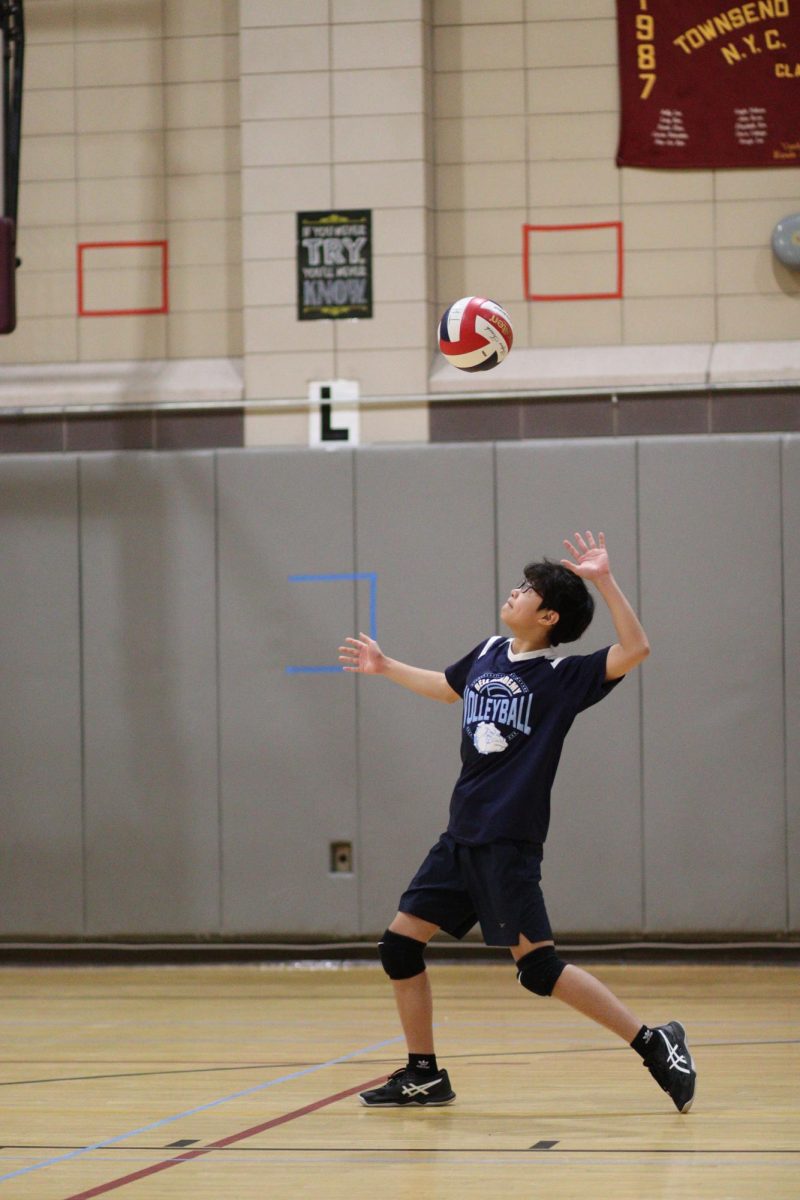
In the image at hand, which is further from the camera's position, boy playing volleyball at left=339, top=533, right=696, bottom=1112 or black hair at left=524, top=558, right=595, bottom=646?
black hair at left=524, top=558, right=595, bottom=646

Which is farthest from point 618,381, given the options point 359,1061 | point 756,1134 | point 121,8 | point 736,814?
point 756,1134

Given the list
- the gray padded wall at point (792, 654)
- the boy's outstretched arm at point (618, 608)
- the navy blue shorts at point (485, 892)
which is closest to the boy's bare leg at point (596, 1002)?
the navy blue shorts at point (485, 892)

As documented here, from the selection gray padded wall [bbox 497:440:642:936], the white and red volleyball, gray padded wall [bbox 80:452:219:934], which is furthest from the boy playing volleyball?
gray padded wall [bbox 80:452:219:934]

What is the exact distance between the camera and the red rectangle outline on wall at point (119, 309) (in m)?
9.10

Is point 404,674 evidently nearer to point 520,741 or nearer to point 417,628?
point 520,741

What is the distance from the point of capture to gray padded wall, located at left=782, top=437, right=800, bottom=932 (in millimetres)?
8273

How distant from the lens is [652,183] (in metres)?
8.76

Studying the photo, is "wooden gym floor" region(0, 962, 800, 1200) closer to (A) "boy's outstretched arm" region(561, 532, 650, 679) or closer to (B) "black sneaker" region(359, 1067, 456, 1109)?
(B) "black sneaker" region(359, 1067, 456, 1109)

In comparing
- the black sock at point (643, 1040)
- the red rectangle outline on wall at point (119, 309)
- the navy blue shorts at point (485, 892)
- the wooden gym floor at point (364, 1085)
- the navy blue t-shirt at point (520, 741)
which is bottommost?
the wooden gym floor at point (364, 1085)

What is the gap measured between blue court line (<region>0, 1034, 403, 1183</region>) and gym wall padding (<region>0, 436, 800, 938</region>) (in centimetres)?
237

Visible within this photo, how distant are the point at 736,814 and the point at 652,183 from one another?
11.3 feet

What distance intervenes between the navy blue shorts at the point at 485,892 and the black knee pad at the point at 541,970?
44 mm

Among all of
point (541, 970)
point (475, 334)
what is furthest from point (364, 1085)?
point (475, 334)

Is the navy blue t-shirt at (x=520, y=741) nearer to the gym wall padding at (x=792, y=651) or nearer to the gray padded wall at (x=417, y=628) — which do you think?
the gray padded wall at (x=417, y=628)
